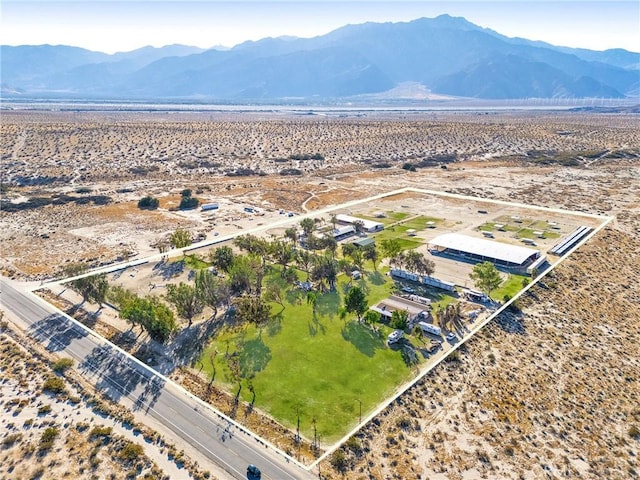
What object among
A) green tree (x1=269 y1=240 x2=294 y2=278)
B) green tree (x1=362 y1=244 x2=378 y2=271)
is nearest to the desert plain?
green tree (x1=362 y1=244 x2=378 y2=271)

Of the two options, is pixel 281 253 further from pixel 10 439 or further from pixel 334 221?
pixel 10 439

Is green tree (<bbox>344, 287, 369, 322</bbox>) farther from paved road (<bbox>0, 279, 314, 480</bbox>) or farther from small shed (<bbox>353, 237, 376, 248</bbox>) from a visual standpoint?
small shed (<bbox>353, 237, 376, 248</bbox>)

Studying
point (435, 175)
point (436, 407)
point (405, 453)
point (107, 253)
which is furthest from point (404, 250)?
point (435, 175)

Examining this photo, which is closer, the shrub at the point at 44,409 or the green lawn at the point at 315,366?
the shrub at the point at 44,409

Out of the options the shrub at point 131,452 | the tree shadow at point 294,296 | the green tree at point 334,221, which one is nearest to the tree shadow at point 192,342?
the tree shadow at point 294,296

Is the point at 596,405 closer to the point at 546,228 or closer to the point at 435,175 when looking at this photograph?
the point at 546,228

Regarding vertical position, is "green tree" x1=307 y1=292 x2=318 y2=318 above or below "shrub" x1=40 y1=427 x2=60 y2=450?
below

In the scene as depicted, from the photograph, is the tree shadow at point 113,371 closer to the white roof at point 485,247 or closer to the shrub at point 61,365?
the shrub at point 61,365
